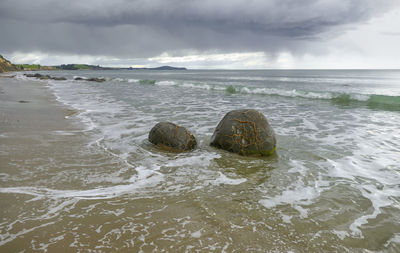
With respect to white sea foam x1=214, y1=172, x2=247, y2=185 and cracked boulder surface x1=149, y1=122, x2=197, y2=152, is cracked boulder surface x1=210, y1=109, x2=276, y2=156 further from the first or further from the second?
white sea foam x1=214, y1=172, x2=247, y2=185

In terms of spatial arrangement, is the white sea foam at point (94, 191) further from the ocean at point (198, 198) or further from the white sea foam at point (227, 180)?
the white sea foam at point (227, 180)

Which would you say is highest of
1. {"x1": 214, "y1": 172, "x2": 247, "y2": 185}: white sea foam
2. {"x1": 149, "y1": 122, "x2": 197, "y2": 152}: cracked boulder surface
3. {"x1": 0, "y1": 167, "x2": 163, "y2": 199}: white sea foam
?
{"x1": 149, "y1": 122, "x2": 197, "y2": 152}: cracked boulder surface

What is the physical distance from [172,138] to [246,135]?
1721mm

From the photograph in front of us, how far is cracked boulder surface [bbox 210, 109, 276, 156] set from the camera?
19.2ft

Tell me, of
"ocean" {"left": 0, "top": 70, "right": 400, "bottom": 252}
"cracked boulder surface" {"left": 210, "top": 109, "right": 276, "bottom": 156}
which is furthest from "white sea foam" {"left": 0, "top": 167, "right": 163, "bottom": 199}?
"cracked boulder surface" {"left": 210, "top": 109, "right": 276, "bottom": 156}

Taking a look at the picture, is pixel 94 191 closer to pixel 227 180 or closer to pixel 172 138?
pixel 227 180

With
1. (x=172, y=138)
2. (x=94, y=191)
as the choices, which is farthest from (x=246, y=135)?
(x=94, y=191)

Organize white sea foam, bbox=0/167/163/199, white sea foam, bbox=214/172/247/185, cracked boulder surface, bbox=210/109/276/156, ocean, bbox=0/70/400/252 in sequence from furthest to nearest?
cracked boulder surface, bbox=210/109/276/156, white sea foam, bbox=214/172/247/185, white sea foam, bbox=0/167/163/199, ocean, bbox=0/70/400/252

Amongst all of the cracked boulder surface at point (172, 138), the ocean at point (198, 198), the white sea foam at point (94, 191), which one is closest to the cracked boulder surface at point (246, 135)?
the ocean at point (198, 198)

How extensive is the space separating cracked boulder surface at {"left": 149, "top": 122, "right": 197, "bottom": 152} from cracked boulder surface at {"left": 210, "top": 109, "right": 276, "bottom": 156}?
683mm

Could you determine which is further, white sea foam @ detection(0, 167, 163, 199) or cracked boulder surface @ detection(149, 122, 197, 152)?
cracked boulder surface @ detection(149, 122, 197, 152)

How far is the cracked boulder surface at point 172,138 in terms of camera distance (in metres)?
6.05

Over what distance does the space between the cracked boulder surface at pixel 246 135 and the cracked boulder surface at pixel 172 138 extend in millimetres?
683

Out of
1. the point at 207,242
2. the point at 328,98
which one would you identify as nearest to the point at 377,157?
the point at 207,242
